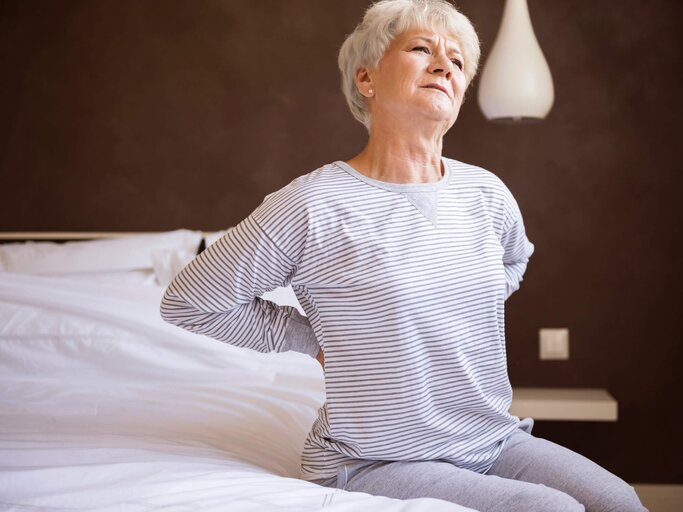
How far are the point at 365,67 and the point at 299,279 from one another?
0.47 m

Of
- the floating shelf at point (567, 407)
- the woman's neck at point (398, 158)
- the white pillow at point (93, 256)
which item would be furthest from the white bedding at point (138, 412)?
the floating shelf at point (567, 407)

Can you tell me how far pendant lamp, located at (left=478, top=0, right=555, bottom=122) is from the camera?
2684 millimetres

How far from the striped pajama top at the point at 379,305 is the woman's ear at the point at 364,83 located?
190 millimetres

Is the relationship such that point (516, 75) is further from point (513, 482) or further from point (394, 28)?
point (513, 482)

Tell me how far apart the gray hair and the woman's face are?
2cm

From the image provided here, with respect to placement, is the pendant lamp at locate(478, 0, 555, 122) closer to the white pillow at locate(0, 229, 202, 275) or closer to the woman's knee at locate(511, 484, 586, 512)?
the white pillow at locate(0, 229, 202, 275)

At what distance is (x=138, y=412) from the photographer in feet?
6.15

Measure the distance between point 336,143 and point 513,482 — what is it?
210cm

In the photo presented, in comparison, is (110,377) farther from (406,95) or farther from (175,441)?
(406,95)

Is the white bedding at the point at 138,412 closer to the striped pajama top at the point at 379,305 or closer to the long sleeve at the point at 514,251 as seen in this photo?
the striped pajama top at the point at 379,305

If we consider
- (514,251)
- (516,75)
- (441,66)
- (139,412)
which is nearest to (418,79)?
(441,66)

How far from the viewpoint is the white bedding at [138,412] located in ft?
4.04

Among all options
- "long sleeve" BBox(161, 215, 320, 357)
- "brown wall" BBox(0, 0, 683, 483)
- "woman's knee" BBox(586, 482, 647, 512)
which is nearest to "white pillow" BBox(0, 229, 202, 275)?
"brown wall" BBox(0, 0, 683, 483)

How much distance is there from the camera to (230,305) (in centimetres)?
146
